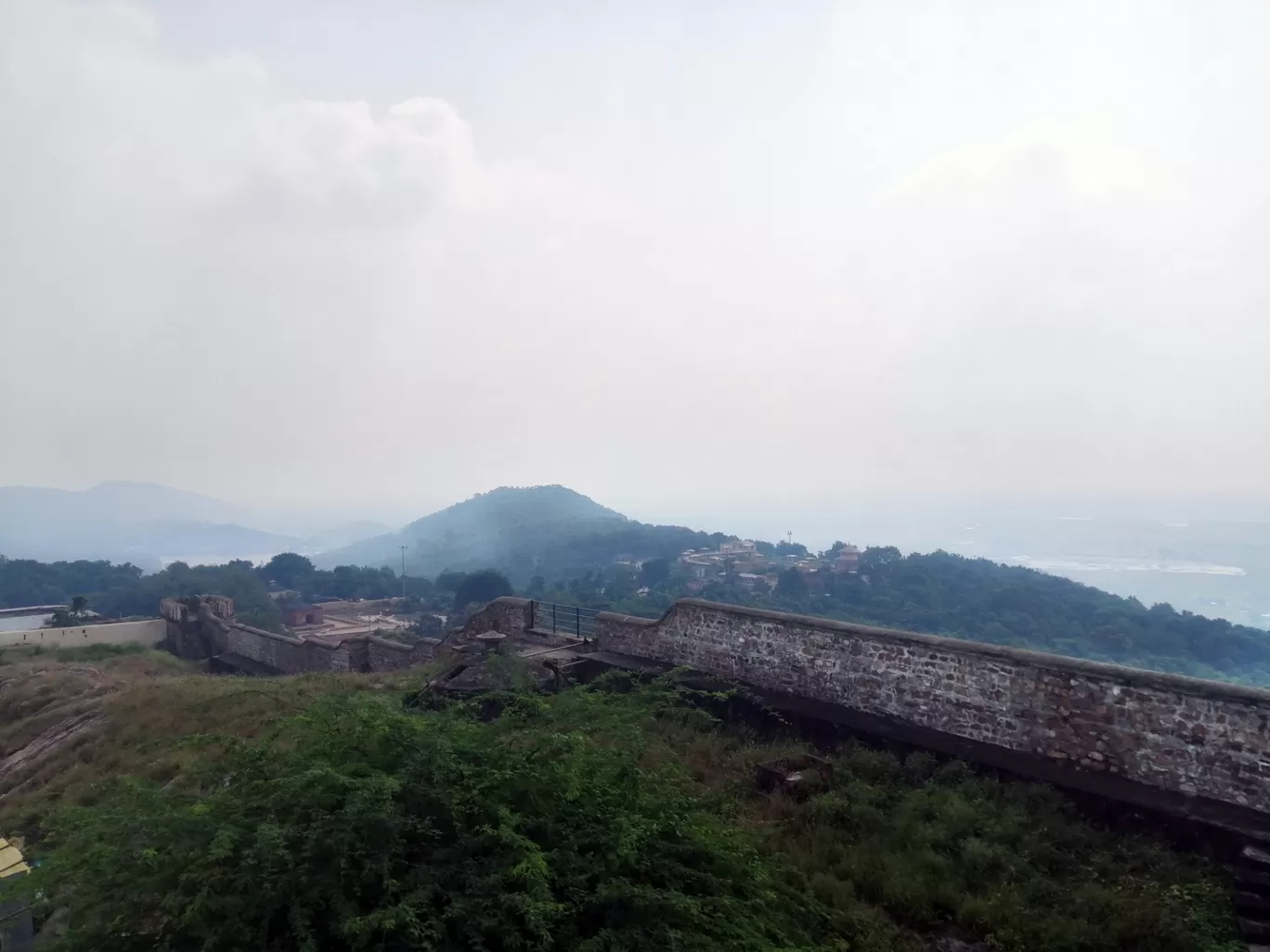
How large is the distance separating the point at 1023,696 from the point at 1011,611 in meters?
33.6

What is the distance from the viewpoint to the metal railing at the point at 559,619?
14289mm

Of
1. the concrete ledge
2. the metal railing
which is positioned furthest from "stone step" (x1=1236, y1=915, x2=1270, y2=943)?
the metal railing

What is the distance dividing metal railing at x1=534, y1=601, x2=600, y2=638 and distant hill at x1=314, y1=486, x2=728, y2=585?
58.7 m

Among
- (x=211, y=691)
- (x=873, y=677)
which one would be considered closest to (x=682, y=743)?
(x=873, y=677)

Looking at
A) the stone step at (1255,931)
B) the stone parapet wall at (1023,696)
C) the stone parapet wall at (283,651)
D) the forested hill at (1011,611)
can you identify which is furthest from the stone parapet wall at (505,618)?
the forested hill at (1011,611)

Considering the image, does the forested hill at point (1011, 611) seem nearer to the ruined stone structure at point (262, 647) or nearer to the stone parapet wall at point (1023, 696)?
the ruined stone structure at point (262, 647)

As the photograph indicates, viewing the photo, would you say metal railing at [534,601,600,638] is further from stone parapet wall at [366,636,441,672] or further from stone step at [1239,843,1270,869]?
stone step at [1239,843,1270,869]

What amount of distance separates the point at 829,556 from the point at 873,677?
53385 mm

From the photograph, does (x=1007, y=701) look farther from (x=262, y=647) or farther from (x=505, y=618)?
(x=262, y=647)

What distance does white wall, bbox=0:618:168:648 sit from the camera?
22047 millimetres

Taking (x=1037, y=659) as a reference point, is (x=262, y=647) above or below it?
below

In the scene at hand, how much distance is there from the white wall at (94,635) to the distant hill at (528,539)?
49.9m

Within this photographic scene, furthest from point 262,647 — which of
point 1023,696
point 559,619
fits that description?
point 1023,696

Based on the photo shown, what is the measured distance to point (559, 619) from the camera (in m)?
15.2
